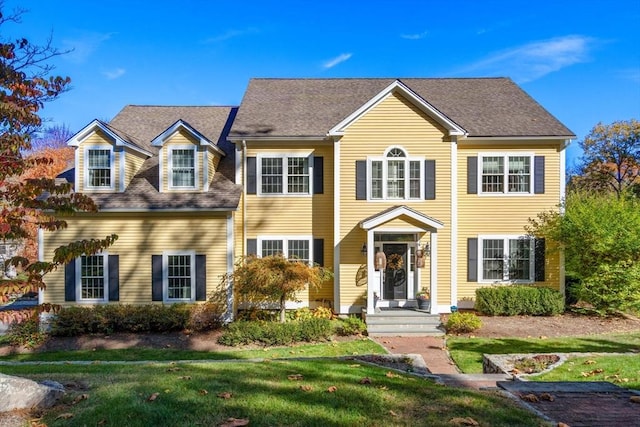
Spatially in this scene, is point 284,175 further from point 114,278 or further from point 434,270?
point 114,278

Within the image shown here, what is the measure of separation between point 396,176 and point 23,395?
487 inches

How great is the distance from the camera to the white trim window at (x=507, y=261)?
15.6 metres

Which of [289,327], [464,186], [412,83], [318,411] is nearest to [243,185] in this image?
[289,327]

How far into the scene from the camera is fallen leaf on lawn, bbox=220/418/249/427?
15.4 ft

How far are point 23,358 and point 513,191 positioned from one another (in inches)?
646

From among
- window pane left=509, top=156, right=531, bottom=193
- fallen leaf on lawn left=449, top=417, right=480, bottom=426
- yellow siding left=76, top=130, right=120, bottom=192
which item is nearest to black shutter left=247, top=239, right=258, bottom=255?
yellow siding left=76, top=130, right=120, bottom=192

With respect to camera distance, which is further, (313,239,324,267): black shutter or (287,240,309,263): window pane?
(287,240,309,263): window pane

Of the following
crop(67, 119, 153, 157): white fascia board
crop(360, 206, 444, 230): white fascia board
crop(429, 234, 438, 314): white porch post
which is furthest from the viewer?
crop(67, 119, 153, 157): white fascia board

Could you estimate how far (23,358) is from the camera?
11.0 m

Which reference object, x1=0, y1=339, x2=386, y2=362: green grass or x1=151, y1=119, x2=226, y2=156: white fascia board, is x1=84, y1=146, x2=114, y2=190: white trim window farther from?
x1=0, y1=339, x2=386, y2=362: green grass

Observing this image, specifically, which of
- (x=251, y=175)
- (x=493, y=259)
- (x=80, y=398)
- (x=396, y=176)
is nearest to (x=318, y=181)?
(x=251, y=175)

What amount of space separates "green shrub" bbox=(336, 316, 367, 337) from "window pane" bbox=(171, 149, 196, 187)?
284 inches

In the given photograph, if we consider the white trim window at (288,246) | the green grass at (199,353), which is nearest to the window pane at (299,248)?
the white trim window at (288,246)

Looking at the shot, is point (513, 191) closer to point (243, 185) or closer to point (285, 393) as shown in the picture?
point (243, 185)
